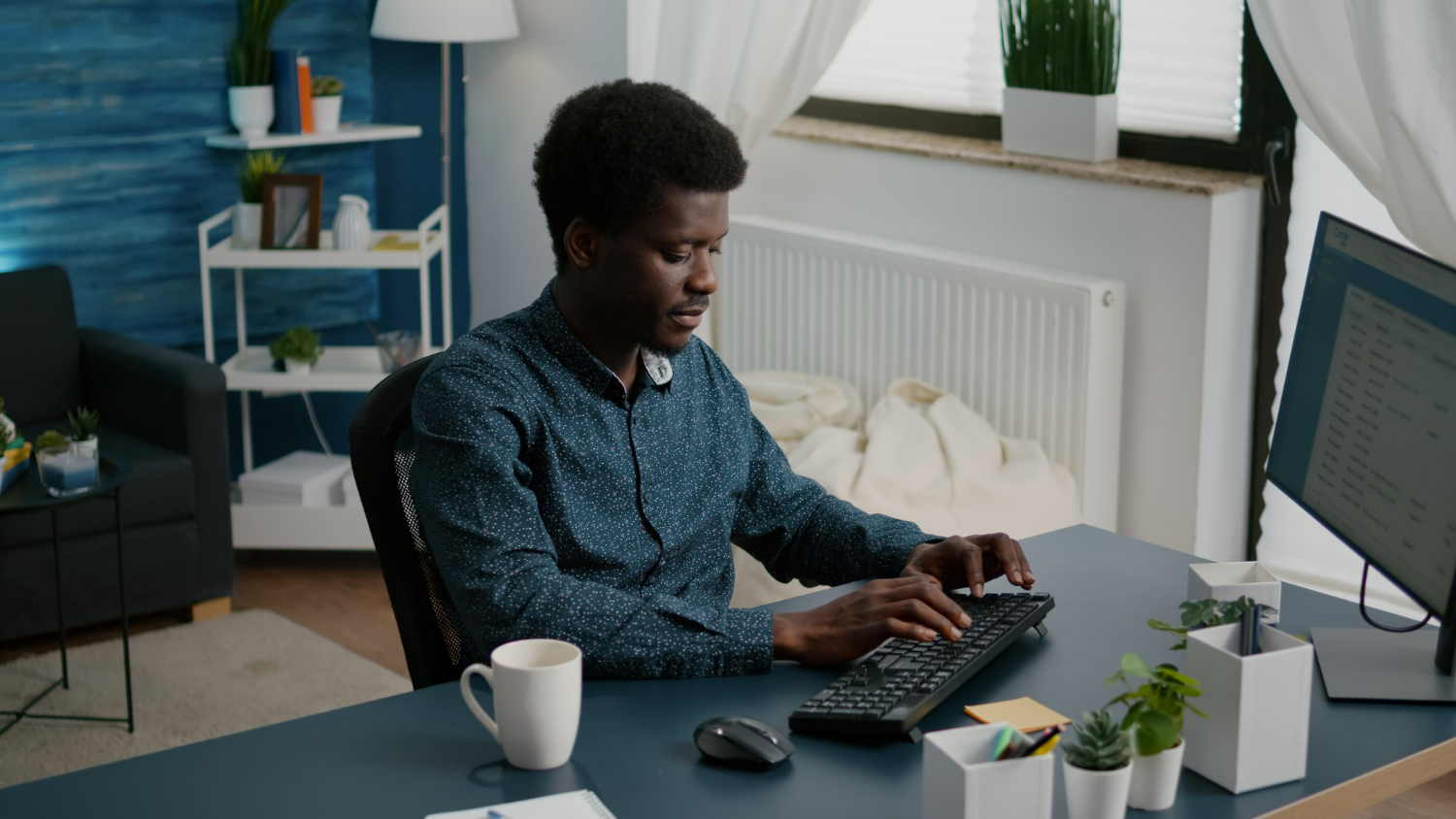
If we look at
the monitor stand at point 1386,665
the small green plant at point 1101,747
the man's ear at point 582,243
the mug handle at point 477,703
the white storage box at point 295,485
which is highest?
the man's ear at point 582,243

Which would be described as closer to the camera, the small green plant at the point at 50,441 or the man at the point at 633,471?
the man at the point at 633,471

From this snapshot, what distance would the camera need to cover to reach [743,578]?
2980 mm

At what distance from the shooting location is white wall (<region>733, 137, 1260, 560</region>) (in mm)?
2998

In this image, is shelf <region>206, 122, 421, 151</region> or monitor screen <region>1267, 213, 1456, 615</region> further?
shelf <region>206, 122, 421, 151</region>

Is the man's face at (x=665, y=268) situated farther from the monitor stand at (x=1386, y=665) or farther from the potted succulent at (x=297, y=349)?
the potted succulent at (x=297, y=349)

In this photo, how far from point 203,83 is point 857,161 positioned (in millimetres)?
1795

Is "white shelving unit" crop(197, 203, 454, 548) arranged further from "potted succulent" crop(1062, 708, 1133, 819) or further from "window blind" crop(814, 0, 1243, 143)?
"potted succulent" crop(1062, 708, 1133, 819)

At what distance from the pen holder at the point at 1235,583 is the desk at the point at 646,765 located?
0.09 m

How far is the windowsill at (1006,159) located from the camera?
9.80 ft

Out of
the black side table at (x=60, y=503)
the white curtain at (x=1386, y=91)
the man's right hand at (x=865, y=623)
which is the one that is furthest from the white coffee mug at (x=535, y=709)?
the white curtain at (x=1386, y=91)

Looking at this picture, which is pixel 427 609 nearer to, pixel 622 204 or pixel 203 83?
pixel 622 204

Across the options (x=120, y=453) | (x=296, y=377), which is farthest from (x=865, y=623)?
(x=296, y=377)

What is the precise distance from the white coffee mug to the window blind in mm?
2346

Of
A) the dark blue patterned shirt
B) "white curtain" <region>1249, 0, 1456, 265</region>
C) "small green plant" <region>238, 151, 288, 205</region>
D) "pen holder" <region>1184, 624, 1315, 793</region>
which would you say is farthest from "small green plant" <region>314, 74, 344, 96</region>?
"pen holder" <region>1184, 624, 1315, 793</region>
